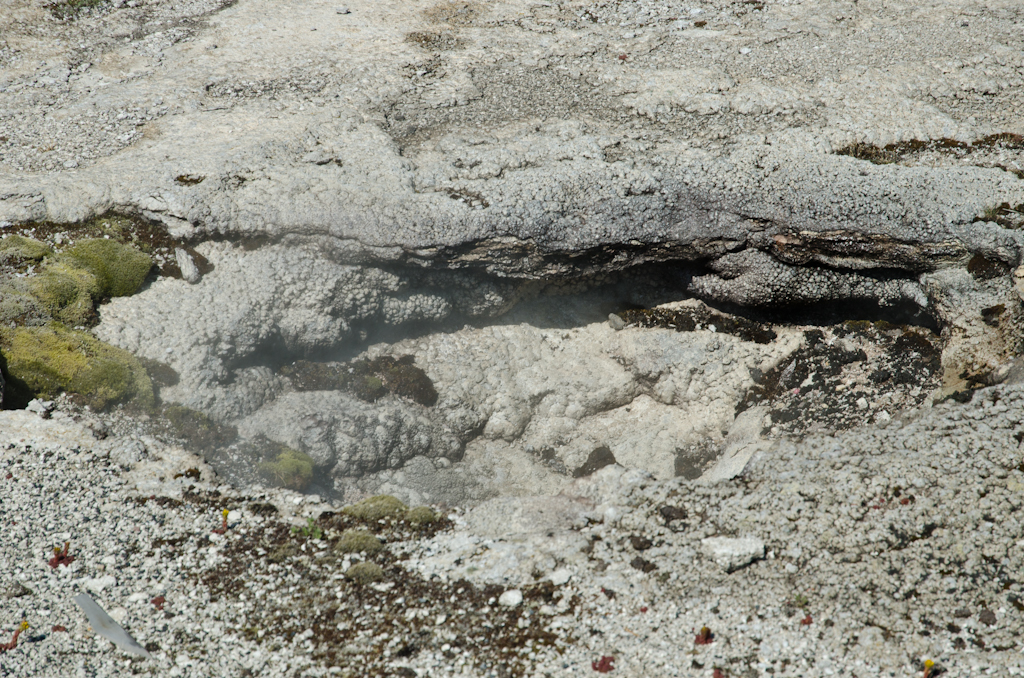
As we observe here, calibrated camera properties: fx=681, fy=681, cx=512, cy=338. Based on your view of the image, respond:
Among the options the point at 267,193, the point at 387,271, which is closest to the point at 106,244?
the point at 267,193

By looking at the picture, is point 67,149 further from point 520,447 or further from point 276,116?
point 520,447

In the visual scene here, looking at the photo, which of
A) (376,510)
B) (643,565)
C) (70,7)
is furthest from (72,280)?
(643,565)

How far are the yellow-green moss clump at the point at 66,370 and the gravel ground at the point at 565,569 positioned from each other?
940 mm

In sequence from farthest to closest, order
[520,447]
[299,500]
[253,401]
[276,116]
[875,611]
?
[276,116] → [520,447] → [253,401] → [299,500] → [875,611]

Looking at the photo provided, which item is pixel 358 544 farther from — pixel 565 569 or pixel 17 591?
pixel 17 591

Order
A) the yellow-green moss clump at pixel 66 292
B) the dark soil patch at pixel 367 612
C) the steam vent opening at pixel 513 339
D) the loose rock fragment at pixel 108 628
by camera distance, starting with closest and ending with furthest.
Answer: the loose rock fragment at pixel 108 628 < the dark soil patch at pixel 367 612 < the steam vent opening at pixel 513 339 < the yellow-green moss clump at pixel 66 292

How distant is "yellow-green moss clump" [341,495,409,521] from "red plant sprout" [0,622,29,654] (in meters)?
4.31

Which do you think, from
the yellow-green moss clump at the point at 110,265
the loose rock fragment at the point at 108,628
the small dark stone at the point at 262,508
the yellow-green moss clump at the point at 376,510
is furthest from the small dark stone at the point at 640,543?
the yellow-green moss clump at the point at 110,265

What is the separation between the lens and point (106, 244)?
46.2 feet

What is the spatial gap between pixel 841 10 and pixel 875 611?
16018 millimetres

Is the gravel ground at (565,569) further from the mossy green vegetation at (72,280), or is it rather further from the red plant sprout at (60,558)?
the mossy green vegetation at (72,280)

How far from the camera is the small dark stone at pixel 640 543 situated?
996 cm

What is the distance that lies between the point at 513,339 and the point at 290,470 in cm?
573

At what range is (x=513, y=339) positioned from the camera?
51.8 feet
